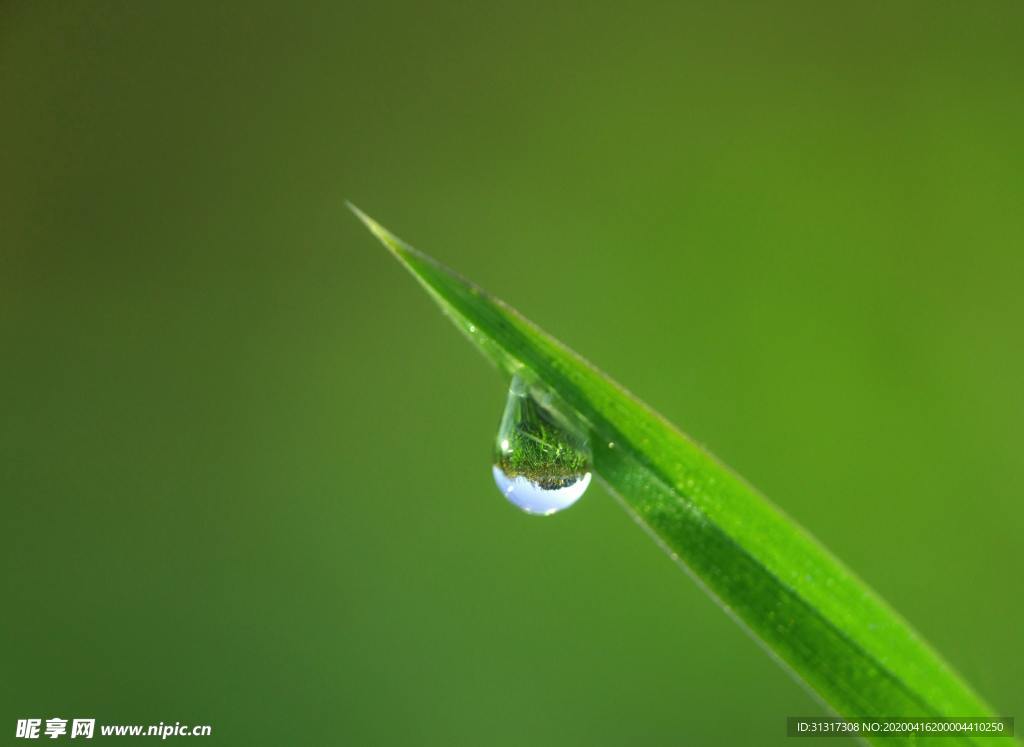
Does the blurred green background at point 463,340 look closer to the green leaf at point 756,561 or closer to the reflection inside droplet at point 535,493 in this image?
the reflection inside droplet at point 535,493

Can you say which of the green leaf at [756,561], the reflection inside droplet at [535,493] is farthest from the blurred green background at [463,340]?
the green leaf at [756,561]

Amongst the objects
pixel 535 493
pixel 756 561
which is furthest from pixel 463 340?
pixel 756 561

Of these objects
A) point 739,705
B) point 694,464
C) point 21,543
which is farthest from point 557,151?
point 694,464

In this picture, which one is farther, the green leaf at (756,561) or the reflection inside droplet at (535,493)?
the reflection inside droplet at (535,493)

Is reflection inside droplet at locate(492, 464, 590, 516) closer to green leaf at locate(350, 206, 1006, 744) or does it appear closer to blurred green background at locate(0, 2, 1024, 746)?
green leaf at locate(350, 206, 1006, 744)

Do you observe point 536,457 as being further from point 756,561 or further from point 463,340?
point 463,340
